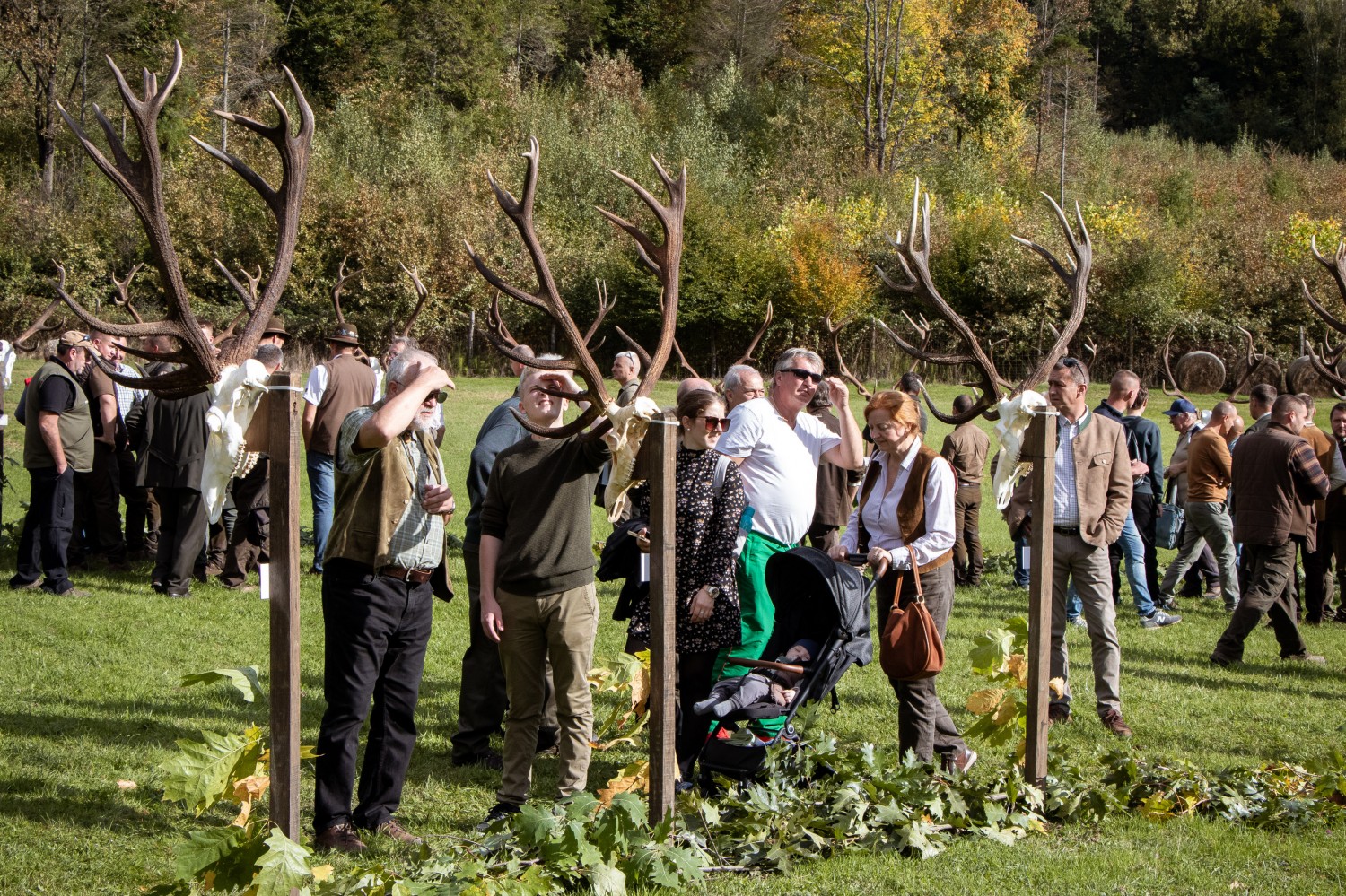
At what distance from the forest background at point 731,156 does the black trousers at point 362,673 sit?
21317mm

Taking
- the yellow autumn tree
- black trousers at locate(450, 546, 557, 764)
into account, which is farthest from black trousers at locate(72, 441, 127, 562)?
the yellow autumn tree

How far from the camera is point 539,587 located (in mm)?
5172

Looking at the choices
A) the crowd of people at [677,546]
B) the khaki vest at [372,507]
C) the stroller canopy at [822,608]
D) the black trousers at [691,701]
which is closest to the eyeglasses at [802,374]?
the crowd of people at [677,546]

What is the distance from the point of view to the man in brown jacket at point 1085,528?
7.05m

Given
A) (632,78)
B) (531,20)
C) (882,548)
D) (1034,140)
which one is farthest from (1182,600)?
(531,20)

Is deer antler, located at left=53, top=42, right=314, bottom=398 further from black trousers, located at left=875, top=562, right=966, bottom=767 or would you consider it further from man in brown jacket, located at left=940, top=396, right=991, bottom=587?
man in brown jacket, located at left=940, top=396, right=991, bottom=587

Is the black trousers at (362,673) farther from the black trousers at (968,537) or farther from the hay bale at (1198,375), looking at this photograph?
the hay bale at (1198,375)

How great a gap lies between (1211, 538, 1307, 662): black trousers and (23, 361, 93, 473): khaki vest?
30.5ft

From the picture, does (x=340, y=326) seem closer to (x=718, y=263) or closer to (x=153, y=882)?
(x=153, y=882)

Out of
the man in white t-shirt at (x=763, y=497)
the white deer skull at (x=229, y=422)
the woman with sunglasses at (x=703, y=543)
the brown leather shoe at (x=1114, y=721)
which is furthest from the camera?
the brown leather shoe at (x=1114, y=721)

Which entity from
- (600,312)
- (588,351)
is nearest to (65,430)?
(600,312)

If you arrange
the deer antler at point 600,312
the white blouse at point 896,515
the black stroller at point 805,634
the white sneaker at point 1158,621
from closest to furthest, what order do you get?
the black stroller at point 805,634 → the white blouse at point 896,515 → the deer antler at point 600,312 → the white sneaker at point 1158,621

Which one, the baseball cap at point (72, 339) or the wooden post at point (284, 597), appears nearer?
the wooden post at point (284, 597)

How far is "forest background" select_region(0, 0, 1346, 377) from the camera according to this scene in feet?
130
